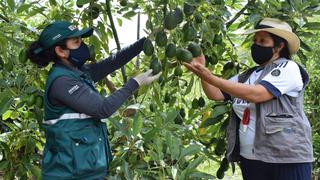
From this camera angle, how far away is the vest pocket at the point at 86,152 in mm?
2051

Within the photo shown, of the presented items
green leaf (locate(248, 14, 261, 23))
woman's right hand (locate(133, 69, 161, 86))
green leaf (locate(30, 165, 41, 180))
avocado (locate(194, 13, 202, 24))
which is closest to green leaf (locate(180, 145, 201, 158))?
woman's right hand (locate(133, 69, 161, 86))

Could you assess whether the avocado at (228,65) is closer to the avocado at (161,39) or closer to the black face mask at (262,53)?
the black face mask at (262,53)

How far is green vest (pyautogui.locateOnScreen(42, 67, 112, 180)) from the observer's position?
80.9 inches

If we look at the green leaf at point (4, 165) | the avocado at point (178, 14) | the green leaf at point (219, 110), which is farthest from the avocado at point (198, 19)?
the green leaf at point (4, 165)

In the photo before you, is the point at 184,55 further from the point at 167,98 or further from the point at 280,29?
the point at 167,98

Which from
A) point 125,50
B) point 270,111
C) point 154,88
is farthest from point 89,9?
point 270,111

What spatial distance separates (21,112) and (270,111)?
1.19 metres

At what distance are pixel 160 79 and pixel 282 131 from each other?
1.93ft

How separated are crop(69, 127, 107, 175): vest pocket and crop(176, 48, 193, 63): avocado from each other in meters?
0.44

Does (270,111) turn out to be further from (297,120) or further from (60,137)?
(60,137)

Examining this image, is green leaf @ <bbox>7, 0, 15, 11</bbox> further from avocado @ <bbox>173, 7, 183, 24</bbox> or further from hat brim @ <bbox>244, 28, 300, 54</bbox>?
hat brim @ <bbox>244, 28, 300, 54</bbox>

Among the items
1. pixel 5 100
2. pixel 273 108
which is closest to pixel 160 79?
pixel 273 108

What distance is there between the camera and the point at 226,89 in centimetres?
226

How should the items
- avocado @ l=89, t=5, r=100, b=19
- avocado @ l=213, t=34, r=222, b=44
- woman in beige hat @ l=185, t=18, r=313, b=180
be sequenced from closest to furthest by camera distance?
woman in beige hat @ l=185, t=18, r=313, b=180
avocado @ l=213, t=34, r=222, b=44
avocado @ l=89, t=5, r=100, b=19
